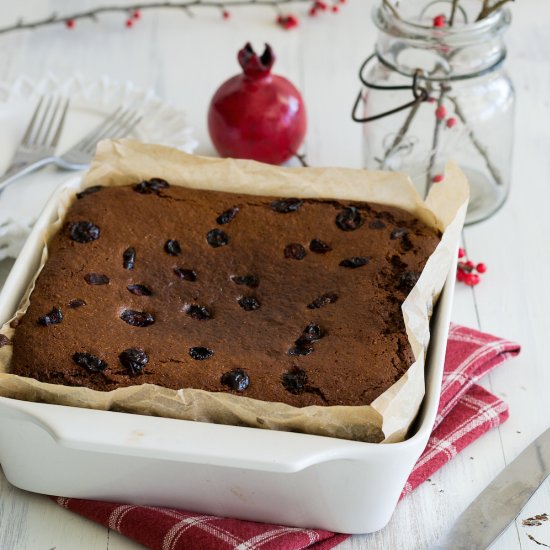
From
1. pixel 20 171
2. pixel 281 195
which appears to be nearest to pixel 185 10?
pixel 20 171

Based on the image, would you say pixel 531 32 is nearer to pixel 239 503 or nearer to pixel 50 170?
pixel 50 170

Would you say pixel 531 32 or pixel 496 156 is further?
pixel 531 32

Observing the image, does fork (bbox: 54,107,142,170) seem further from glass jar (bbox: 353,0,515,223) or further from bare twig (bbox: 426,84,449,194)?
bare twig (bbox: 426,84,449,194)

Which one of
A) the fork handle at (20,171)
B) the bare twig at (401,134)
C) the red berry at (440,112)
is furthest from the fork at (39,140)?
the red berry at (440,112)

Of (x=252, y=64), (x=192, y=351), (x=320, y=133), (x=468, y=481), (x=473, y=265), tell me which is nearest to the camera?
(x=192, y=351)

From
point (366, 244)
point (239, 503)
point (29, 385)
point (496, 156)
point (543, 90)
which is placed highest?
point (543, 90)

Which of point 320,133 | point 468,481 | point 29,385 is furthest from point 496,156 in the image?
point 29,385
